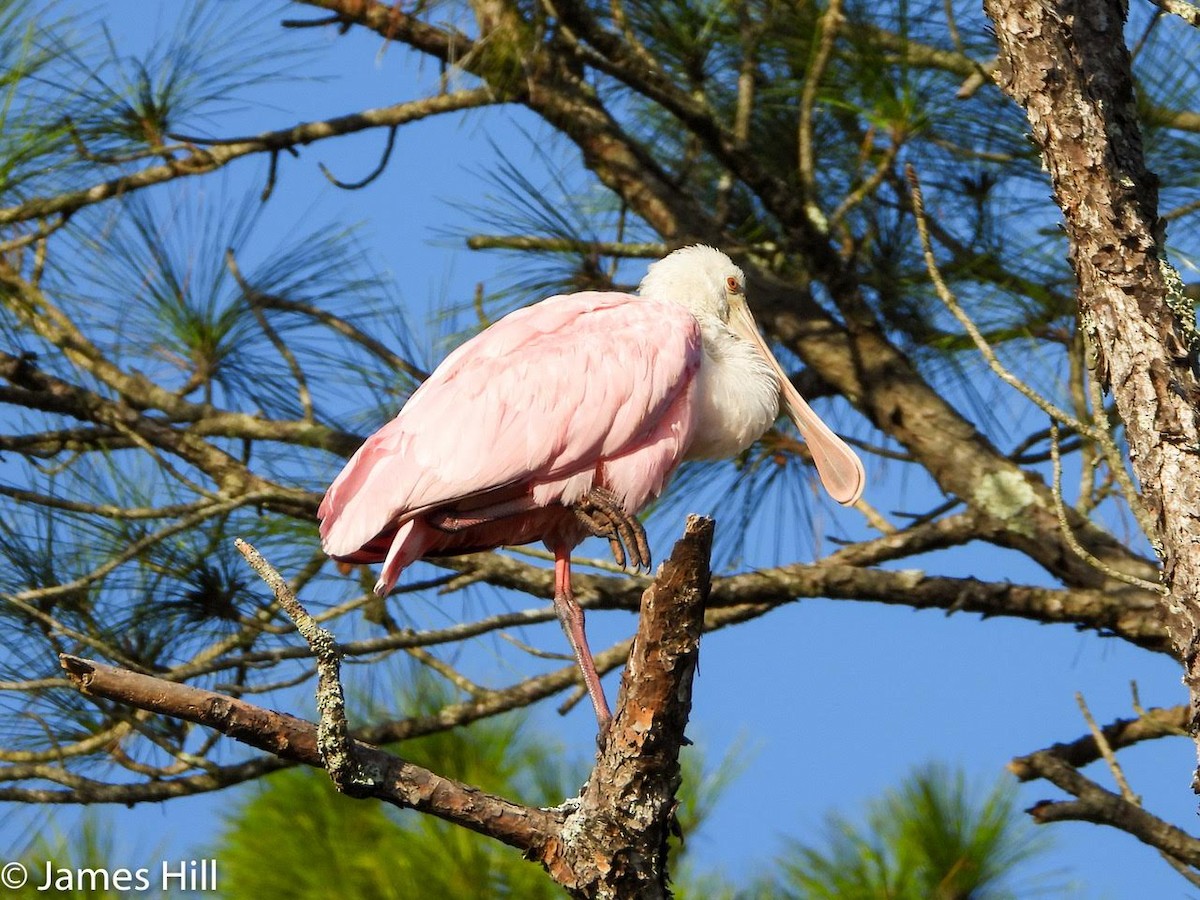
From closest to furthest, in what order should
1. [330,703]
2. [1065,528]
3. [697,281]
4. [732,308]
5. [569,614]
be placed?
1. [330,703]
2. [1065,528]
3. [569,614]
4. [697,281]
5. [732,308]

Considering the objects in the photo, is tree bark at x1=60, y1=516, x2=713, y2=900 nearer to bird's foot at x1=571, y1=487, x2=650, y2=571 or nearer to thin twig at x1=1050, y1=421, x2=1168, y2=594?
bird's foot at x1=571, y1=487, x2=650, y2=571

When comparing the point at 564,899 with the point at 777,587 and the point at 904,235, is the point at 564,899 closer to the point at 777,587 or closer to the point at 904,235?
the point at 777,587

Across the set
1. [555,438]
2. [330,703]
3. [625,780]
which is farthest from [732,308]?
[330,703]

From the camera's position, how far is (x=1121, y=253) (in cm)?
297

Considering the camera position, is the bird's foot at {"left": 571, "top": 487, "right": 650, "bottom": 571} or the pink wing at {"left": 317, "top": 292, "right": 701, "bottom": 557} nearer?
the bird's foot at {"left": 571, "top": 487, "right": 650, "bottom": 571}

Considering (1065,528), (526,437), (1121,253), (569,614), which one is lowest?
(1065,528)

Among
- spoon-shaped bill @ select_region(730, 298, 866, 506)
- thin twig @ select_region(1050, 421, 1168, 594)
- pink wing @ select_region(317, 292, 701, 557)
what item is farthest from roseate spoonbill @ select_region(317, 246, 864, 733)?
thin twig @ select_region(1050, 421, 1168, 594)

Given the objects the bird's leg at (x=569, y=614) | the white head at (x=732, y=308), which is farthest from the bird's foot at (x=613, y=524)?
the white head at (x=732, y=308)

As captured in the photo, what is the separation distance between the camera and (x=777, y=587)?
4.68m

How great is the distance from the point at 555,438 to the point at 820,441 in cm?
121

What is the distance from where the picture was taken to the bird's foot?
3684 mm

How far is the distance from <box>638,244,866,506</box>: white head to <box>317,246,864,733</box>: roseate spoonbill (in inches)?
10.5

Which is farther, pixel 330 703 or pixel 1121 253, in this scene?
pixel 1121 253

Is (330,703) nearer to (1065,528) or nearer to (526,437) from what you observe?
(526,437)
